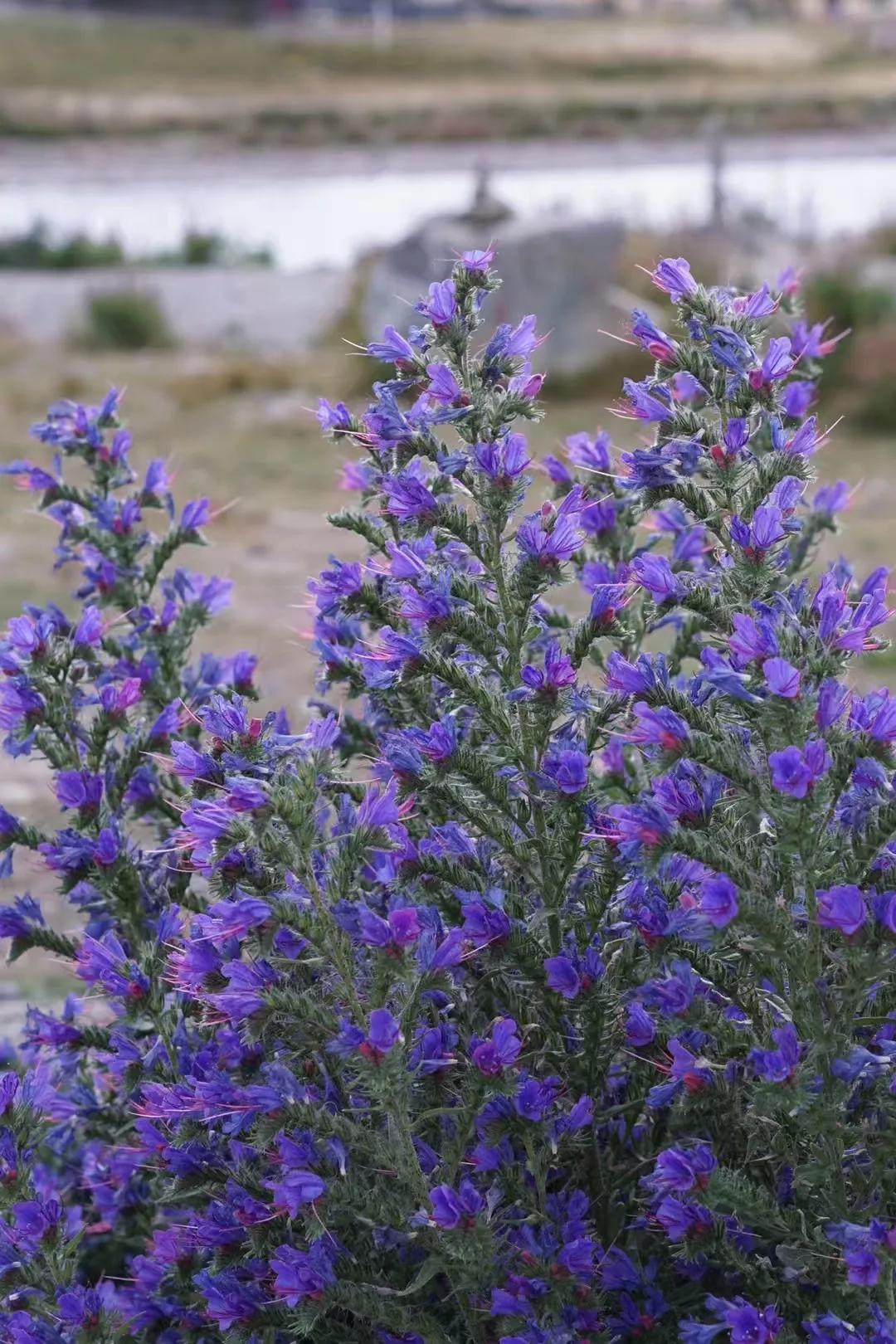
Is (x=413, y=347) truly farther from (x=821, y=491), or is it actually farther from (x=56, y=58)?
(x=56, y=58)

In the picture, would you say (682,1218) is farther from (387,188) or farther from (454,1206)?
(387,188)

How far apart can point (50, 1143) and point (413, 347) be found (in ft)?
4.38

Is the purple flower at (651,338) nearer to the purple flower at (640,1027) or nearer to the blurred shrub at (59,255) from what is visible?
the purple flower at (640,1027)

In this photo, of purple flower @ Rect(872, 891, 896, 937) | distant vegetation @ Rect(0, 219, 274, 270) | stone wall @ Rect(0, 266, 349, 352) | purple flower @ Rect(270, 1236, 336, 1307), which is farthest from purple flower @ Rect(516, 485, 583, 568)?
distant vegetation @ Rect(0, 219, 274, 270)

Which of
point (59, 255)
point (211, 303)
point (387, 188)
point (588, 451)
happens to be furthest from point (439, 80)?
point (588, 451)

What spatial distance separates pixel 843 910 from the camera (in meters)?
1.51

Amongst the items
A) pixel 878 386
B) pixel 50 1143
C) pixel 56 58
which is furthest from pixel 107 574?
pixel 56 58

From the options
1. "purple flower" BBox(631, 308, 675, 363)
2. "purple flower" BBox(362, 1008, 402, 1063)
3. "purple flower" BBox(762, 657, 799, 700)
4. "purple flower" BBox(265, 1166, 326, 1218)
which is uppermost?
"purple flower" BBox(631, 308, 675, 363)

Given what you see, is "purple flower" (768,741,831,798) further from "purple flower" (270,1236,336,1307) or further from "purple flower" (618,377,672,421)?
"purple flower" (270,1236,336,1307)

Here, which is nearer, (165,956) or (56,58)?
(165,956)

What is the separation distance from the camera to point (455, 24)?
2862 inches

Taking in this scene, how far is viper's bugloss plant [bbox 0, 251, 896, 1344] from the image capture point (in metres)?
1.58

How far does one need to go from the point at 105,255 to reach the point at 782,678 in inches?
788

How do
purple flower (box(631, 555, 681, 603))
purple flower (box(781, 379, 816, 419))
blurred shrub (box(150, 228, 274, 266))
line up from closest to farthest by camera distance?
1. purple flower (box(631, 555, 681, 603))
2. purple flower (box(781, 379, 816, 419))
3. blurred shrub (box(150, 228, 274, 266))
